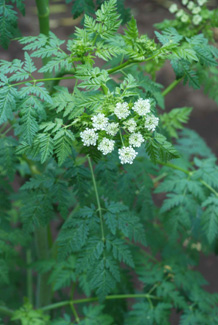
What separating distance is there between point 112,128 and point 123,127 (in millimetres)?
43

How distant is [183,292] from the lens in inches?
108

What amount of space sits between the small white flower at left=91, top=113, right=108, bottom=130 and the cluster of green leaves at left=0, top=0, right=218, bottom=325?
4 centimetres

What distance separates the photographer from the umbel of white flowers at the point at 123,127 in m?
1.46

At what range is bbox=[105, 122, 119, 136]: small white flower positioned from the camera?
1.48 metres

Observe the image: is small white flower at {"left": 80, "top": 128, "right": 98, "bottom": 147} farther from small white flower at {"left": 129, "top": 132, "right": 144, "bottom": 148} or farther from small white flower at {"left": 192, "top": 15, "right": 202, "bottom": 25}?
small white flower at {"left": 192, "top": 15, "right": 202, "bottom": 25}

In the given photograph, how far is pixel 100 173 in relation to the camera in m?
2.02

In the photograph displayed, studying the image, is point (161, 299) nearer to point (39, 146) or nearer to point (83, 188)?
point (83, 188)

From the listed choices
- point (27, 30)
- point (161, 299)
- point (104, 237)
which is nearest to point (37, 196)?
point (104, 237)

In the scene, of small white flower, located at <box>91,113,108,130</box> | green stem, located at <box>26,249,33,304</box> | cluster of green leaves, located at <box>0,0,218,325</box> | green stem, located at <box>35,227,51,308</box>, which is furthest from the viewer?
green stem, located at <box>26,249,33,304</box>

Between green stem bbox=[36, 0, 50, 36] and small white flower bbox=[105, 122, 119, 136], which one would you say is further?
green stem bbox=[36, 0, 50, 36]

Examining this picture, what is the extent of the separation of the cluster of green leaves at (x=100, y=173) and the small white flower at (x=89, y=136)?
0.04m

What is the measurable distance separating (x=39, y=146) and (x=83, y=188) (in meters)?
0.39

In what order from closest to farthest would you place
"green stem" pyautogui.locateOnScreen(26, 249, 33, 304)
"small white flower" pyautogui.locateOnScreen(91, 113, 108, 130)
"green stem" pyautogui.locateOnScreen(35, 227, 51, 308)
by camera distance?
1. "small white flower" pyautogui.locateOnScreen(91, 113, 108, 130)
2. "green stem" pyautogui.locateOnScreen(35, 227, 51, 308)
3. "green stem" pyautogui.locateOnScreen(26, 249, 33, 304)

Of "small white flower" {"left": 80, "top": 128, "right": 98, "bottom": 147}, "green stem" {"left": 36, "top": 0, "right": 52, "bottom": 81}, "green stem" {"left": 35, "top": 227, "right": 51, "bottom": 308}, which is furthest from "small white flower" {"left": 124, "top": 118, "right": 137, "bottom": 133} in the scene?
"green stem" {"left": 35, "top": 227, "right": 51, "bottom": 308}
